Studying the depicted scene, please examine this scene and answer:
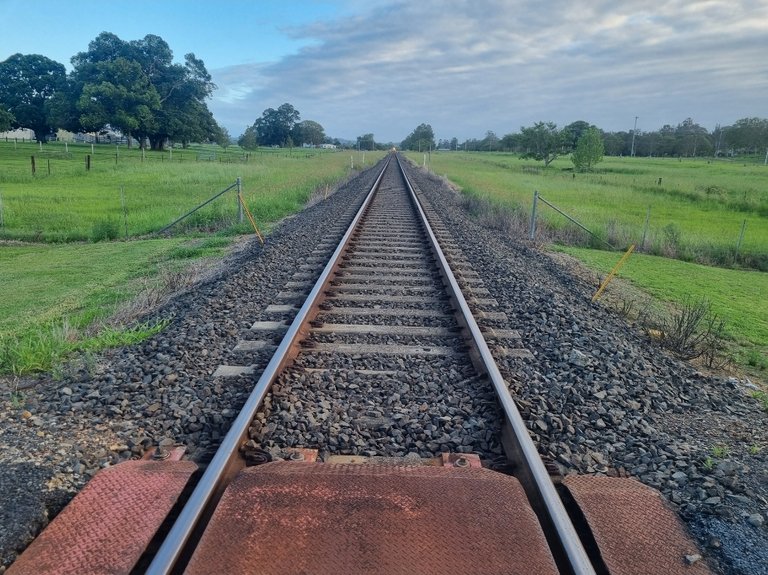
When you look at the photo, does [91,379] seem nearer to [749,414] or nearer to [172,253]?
[749,414]

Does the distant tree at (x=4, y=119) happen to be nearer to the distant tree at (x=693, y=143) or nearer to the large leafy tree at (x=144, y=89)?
the large leafy tree at (x=144, y=89)

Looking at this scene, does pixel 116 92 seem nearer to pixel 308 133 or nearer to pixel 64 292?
pixel 64 292

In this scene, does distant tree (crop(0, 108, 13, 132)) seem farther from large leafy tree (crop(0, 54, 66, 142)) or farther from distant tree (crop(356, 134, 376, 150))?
distant tree (crop(356, 134, 376, 150))

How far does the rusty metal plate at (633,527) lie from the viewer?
2.58 meters

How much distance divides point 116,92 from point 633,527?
2826 inches

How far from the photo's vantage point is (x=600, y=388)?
450 cm

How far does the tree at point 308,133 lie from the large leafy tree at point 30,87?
8587 centimetres

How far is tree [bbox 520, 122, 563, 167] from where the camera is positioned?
74.1 m

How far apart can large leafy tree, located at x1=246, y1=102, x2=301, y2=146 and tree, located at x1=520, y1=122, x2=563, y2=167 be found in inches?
3636

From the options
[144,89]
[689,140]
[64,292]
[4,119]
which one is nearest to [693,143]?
[689,140]

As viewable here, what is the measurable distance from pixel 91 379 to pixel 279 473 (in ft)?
7.34

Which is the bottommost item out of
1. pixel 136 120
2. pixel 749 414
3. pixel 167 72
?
pixel 749 414

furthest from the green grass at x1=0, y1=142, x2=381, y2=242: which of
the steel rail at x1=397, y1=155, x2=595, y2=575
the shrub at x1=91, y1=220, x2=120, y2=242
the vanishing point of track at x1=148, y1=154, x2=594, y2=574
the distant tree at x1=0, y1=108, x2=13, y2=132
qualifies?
the distant tree at x1=0, y1=108, x2=13, y2=132

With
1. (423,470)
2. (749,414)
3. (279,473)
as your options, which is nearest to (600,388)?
(749,414)
